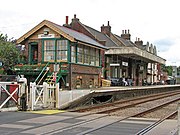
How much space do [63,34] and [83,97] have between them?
6875mm

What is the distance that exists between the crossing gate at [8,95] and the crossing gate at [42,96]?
2.47ft

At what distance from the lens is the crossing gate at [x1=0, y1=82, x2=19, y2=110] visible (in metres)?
16.1

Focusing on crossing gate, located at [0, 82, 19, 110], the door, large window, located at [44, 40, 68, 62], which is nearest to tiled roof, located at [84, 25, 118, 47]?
the door

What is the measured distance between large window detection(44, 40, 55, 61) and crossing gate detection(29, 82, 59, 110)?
8.97m

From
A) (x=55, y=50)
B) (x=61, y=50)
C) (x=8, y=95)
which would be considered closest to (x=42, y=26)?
(x=55, y=50)

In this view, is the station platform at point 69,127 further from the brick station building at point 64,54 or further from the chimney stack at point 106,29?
the chimney stack at point 106,29

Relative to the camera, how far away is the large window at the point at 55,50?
26.9 metres

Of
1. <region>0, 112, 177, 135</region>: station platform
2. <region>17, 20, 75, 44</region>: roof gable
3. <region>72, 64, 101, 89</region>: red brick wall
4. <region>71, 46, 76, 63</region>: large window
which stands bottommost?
<region>0, 112, 177, 135</region>: station platform

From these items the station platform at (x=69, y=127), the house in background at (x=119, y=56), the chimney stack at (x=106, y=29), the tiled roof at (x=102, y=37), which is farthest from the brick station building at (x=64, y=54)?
the chimney stack at (x=106, y=29)

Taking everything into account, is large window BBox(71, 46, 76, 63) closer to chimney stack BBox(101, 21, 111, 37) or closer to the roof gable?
the roof gable

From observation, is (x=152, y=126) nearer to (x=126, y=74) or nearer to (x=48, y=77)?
(x=48, y=77)

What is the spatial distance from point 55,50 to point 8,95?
11.2 meters

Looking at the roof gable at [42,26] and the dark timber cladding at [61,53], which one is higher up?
the roof gable at [42,26]

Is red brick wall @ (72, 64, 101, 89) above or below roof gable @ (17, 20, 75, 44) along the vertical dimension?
below
